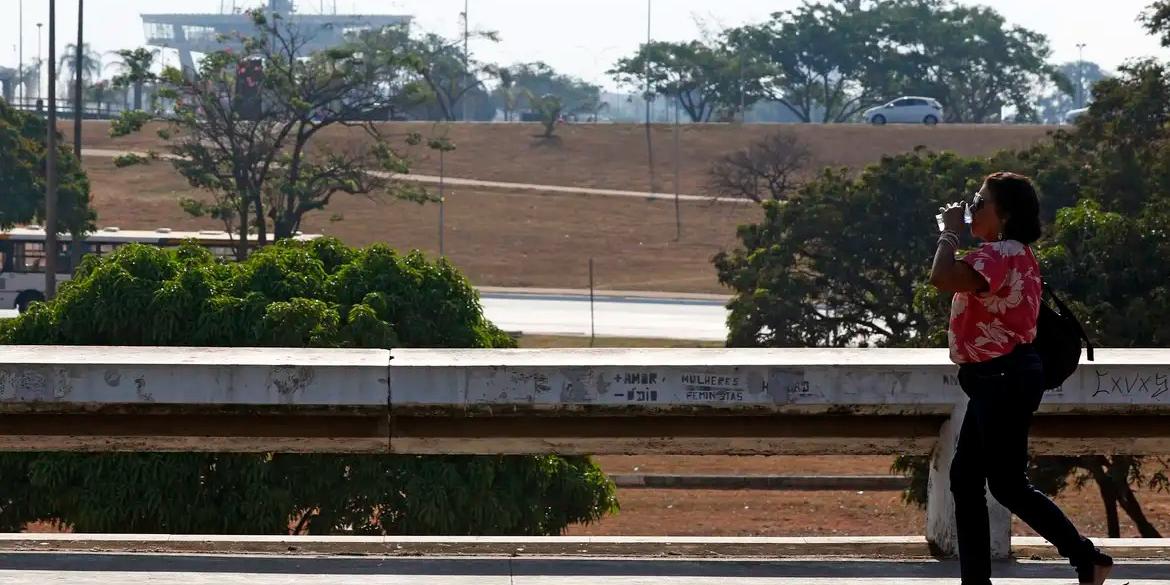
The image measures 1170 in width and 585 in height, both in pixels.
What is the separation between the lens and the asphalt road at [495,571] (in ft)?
17.8

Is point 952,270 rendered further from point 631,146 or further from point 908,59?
point 908,59

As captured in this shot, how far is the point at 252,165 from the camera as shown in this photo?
49.9m

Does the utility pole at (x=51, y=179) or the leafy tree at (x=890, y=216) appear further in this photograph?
the utility pole at (x=51, y=179)

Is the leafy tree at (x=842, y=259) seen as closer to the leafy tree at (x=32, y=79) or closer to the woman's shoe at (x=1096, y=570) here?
the woman's shoe at (x=1096, y=570)

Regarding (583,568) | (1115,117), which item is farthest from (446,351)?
(1115,117)

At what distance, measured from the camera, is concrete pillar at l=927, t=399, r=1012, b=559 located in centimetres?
579

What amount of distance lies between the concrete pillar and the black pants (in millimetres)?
649

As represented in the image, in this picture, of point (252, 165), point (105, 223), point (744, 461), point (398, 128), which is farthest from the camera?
point (398, 128)

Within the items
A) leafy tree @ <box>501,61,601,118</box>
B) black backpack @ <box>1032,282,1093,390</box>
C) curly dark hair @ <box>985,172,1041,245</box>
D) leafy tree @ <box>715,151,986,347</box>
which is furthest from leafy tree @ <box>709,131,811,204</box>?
leafy tree @ <box>501,61,601,118</box>

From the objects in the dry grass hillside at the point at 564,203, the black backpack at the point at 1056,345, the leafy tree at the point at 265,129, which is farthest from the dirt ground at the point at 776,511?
the dry grass hillside at the point at 564,203

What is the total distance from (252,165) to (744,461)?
26.7 meters

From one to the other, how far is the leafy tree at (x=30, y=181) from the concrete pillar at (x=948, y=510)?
4479cm

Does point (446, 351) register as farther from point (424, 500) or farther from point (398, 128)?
point (398, 128)

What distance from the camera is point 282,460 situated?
1235cm
